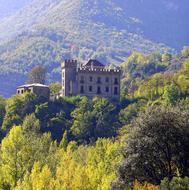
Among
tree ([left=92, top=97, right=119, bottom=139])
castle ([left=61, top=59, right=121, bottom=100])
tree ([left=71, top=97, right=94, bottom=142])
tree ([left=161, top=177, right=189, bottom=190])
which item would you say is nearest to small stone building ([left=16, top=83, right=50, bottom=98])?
castle ([left=61, top=59, right=121, bottom=100])

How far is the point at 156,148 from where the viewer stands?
55969mm

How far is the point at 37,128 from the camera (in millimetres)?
106688

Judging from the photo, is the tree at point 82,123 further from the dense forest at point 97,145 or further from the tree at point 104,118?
the tree at point 104,118

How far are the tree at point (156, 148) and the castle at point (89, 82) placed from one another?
2879 inches

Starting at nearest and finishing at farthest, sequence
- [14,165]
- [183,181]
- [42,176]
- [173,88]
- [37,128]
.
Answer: [183,181], [42,176], [14,165], [37,128], [173,88]

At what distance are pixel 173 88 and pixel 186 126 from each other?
68.6 metres

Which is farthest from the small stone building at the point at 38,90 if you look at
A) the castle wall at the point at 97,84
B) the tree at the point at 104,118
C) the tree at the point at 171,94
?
the tree at the point at 171,94

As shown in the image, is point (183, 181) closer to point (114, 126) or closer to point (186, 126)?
point (186, 126)

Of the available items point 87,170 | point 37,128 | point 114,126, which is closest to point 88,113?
point 114,126

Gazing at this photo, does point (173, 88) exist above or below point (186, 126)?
above

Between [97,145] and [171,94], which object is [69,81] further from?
[97,145]

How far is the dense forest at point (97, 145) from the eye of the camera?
5578cm

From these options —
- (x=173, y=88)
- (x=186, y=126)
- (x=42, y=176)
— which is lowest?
(x=42, y=176)

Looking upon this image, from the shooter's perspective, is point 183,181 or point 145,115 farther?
point 145,115
